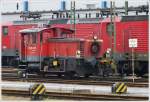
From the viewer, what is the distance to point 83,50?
65.3 feet

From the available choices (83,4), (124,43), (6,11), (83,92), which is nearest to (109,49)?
(124,43)

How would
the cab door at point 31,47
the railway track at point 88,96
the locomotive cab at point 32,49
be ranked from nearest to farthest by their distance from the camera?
the railway track at point 88,96 < the locomotive cab at point 32,49 < the cab door at point 31,47

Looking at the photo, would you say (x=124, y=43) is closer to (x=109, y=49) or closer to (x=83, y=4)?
(x=109, y=49)

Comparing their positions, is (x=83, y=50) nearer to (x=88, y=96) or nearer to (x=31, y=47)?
(x=31, y=47)

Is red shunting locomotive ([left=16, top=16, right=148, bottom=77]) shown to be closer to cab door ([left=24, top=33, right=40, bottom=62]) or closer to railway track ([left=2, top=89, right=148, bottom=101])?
cab door ([left=24, top=33, right=40, bottom=62])

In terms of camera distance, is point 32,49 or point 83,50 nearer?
point 83,50

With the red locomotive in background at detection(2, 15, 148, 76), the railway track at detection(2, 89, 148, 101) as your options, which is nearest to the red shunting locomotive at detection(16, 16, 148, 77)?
the red locomotive in background at detection(2, 15, 148, 76)

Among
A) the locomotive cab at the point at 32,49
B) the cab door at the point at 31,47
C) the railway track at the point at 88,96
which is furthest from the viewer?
the cab door at the point at 31,47

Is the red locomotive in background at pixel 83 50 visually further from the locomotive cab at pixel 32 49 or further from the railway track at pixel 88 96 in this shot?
the railway track at pixel 88 96

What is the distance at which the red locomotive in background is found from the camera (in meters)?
19.9

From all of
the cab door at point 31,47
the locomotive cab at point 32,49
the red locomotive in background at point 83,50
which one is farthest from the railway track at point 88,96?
the cab door at point 31,47

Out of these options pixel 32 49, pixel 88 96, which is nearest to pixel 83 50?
pixel 32 49

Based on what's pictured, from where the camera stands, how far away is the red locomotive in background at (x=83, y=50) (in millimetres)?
19891

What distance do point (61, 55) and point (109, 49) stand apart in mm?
3604
